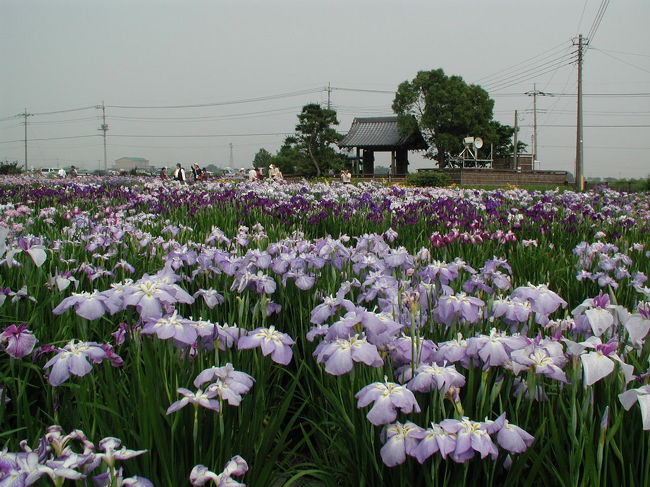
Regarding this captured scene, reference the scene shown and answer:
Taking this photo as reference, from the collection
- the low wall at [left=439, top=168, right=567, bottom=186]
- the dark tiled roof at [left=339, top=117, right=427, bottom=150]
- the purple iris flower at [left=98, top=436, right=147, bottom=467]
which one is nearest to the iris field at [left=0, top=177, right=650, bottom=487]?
the purple iris flower at [left=98, top=436, right=147, bottom=467]

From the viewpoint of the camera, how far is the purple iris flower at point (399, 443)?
1279 mm

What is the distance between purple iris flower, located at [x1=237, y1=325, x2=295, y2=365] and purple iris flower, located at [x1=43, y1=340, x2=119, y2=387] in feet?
1.41

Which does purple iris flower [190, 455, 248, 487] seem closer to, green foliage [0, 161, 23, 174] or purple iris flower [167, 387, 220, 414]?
purple iris flower [167, 387, 220, 414]

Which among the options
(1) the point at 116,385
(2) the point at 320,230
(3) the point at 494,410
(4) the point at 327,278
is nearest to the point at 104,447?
(1) the point at 116,385

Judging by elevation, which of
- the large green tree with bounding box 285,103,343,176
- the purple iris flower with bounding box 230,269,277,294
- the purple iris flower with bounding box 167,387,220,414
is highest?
the large green tree with bounding box 285,103,343,176

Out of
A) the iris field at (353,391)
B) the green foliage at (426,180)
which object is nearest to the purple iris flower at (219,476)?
the iris field at (353,391)

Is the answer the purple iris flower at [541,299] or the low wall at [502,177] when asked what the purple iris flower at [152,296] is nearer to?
the purple iris flower at [541,299]

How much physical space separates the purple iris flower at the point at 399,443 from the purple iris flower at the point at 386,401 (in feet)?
0.12

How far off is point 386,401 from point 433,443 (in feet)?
0.49

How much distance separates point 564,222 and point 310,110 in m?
42.5

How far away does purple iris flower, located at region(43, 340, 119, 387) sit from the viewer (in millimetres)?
1518

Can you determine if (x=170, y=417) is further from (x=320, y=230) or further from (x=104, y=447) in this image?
(x=320, y=230)

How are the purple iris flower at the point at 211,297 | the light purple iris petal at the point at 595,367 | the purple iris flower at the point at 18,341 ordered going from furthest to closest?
the purple iris flower at the point at 211,297 → the purple iris flower at the point at 18,341 → the light purple iris petal at the point at 595,367

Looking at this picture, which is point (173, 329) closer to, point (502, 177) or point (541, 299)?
point (541, 299)
